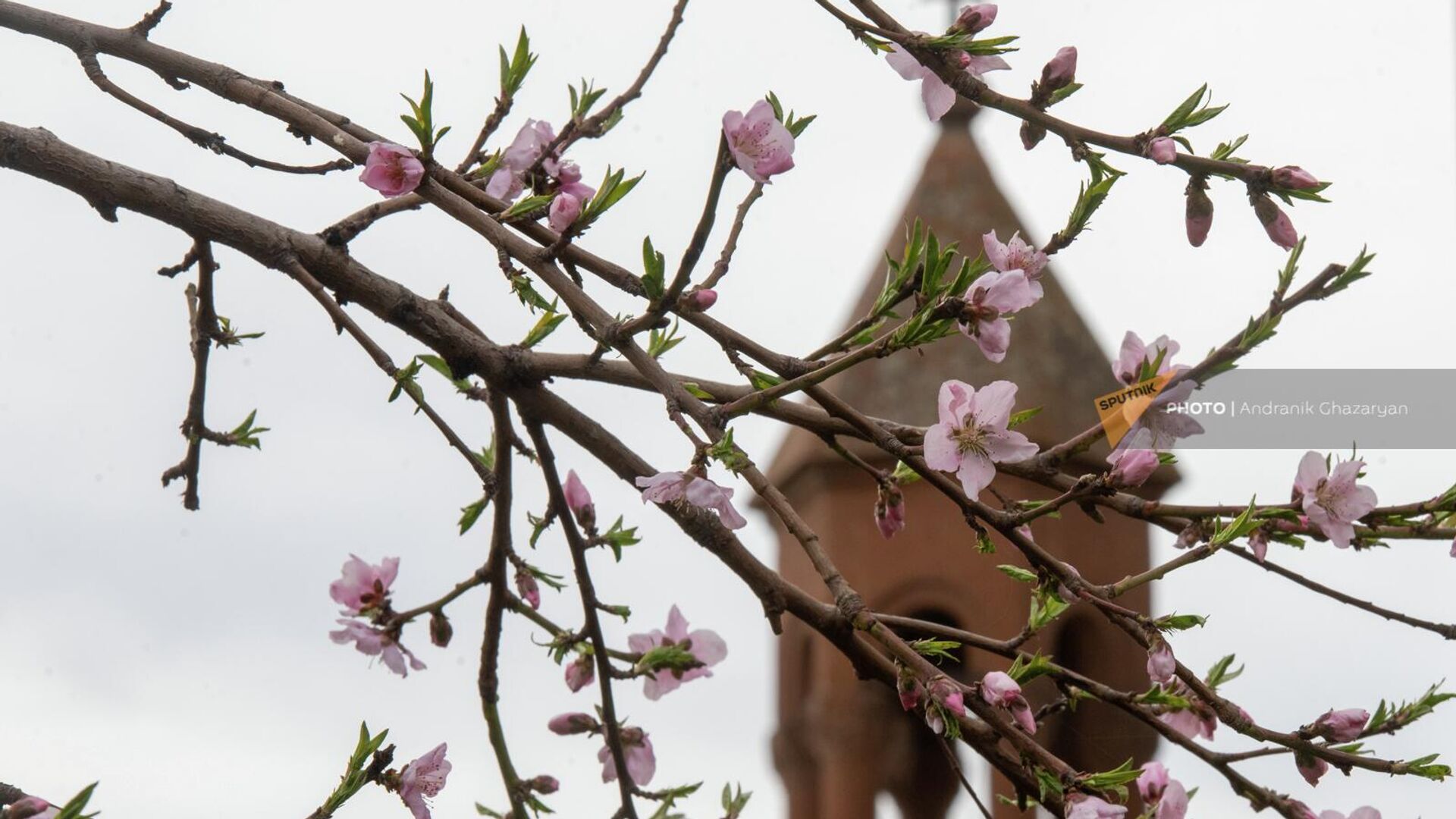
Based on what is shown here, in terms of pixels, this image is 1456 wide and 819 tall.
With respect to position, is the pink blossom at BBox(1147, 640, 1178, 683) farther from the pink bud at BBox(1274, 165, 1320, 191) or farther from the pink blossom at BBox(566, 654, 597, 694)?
the pink blossom at BBox(566, 654, 597, 694)

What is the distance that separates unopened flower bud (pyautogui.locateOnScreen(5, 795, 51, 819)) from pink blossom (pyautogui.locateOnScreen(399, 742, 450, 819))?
2.22 ft

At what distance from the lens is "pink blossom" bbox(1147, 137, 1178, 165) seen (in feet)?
6.34

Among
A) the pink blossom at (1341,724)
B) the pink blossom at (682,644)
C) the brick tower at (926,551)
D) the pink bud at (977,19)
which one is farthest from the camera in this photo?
the brick tower at (926,551)

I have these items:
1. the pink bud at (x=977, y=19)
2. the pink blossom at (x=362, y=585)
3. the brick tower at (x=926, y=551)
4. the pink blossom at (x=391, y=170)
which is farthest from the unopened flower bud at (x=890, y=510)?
the brick tower at (x=926, y=551)

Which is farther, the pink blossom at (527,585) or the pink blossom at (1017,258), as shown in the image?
the pink blossom at (527,585)

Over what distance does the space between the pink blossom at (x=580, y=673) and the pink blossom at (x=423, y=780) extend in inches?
17.6

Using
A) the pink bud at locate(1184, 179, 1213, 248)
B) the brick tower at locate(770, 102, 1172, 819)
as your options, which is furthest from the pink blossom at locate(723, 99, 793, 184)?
the brick tower at locate(770, 102, 1172, 819)

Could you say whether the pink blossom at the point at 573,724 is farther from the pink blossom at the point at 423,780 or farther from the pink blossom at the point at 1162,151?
the pink blossom at the point at 1162,151

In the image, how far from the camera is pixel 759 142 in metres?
1.81

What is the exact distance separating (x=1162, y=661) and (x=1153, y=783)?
268 mm

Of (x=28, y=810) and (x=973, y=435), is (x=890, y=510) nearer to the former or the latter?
(x=973, y=435)

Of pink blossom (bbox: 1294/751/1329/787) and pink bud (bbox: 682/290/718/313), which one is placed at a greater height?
pink bud (bbox: 682/290/718/313)

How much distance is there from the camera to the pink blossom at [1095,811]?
68.4 inches

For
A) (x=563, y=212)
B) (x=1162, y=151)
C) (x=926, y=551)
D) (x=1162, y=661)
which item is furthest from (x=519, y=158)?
(x=926, y=551)
